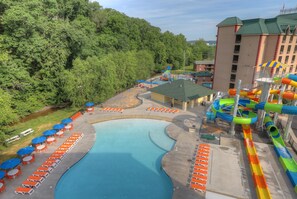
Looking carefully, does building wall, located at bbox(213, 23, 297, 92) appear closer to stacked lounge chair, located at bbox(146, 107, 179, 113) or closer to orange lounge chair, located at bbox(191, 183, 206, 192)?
stacked lounge chair, located at bbox(146, 107, 179, 113)

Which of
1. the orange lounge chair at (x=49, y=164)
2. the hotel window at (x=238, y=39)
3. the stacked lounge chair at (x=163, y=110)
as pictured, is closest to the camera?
the orange lounge chair at (x=49, y=164)

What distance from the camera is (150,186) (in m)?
17.2

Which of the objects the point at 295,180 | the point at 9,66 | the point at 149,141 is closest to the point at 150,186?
the point at 149,141

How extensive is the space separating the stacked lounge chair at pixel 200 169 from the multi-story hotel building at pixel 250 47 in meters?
23.1

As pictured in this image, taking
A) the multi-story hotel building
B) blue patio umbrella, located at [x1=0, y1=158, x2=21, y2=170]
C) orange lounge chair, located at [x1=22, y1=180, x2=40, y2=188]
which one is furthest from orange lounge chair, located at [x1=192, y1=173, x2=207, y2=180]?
the multi-story hotel building

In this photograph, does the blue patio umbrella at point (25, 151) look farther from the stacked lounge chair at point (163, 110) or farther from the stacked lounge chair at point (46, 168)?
the stacked lounge chair at point (163, 110)

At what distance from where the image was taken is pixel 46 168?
737 inches

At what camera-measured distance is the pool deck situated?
15.9m

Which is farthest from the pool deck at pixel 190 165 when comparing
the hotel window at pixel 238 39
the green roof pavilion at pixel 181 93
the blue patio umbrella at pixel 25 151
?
the hotel window at pixel 238 39

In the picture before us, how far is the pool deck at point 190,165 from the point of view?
15.9m

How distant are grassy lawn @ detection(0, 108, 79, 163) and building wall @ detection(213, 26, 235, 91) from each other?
32.3 metres

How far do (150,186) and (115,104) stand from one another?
22303mm

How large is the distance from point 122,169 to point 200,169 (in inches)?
307

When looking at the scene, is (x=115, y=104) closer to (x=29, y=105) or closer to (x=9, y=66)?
(x=29, y=105)
